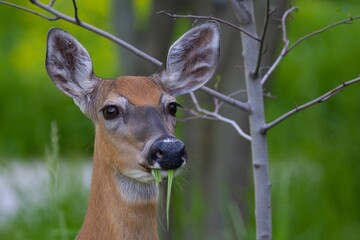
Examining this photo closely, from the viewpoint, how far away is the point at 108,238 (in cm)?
498

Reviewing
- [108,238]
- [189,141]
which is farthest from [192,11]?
[108,238]

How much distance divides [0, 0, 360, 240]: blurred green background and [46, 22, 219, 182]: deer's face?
347 mm

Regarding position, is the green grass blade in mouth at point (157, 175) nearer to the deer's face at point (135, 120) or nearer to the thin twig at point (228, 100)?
the deer's face at point (135, 120)

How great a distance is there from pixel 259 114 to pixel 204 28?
1.76ft

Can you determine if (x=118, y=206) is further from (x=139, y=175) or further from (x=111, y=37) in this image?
(x=111, y=37)

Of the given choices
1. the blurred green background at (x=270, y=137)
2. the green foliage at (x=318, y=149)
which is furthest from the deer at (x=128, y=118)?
the green foliage at (x=318, y=149)

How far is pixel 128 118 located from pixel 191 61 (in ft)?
2.05

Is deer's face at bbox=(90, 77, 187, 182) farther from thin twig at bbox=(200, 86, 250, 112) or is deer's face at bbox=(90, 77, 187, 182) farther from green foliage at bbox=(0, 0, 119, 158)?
green foliage at bbox=(0, 0, 119, 158)

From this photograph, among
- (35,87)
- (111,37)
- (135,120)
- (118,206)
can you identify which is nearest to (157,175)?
(135,120)

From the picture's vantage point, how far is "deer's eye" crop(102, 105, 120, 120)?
16.3 feet

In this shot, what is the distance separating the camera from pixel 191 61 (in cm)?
537

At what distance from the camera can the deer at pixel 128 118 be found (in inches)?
189

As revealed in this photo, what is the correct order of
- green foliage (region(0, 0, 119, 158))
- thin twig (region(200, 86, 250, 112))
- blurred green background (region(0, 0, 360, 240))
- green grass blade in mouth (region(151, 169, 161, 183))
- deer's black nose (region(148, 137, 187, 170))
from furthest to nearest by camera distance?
1. green foliage (region(0, 0, 119, 158))
2. blurred green background (region(0, 0, 360, 240))
3. thin twig (region(200, 86, 250, 112))
4. green grass blade in mouth (region(151, 169, 161, 183))
5. deer's black nose (region(148, 137, 187, 170))

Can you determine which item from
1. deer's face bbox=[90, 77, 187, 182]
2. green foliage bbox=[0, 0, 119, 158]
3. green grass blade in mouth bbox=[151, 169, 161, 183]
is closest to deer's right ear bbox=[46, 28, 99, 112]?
deer's face bbox=[90, 77, 187, 182]
